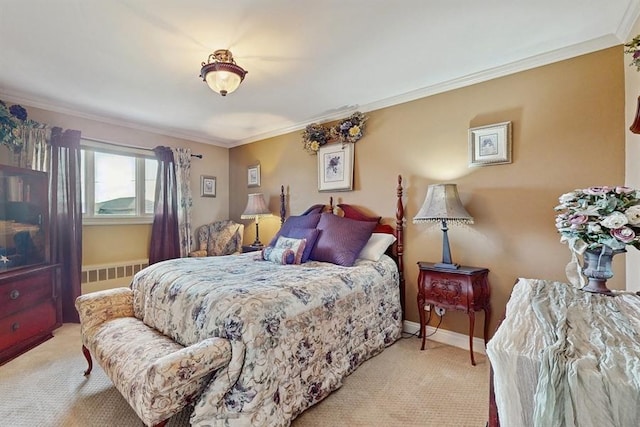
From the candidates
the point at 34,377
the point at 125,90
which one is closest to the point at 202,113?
the point at 125,90

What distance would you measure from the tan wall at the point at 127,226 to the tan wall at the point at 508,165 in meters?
2.49

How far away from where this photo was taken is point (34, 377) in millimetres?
2166

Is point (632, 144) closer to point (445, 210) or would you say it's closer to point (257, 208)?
point (445, 210)

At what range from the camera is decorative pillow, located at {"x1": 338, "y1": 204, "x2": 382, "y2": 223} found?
126 inches

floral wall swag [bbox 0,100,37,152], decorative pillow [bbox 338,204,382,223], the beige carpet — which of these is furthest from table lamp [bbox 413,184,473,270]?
floral wall swag [bbox 0,100,37,152]

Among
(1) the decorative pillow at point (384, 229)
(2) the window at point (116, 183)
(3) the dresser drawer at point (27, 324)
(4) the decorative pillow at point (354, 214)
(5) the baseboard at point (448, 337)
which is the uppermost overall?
(2) the window at point (116, 183)

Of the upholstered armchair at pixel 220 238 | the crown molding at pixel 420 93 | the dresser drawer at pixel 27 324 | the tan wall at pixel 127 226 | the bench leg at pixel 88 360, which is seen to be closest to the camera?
the crown molding at pixel 420 93

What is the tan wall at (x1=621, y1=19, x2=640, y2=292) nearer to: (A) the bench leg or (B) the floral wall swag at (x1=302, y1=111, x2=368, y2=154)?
(B) the floral wall swag at (x1=302, y1=111, x2=368, y2=154)

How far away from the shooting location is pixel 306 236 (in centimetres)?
293

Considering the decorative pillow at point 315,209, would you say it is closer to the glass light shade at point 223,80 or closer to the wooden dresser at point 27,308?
the glass light shade at point 223,80

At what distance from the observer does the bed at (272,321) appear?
1.47 m

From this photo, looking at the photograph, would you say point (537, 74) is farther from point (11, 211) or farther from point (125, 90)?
point (11, 211)

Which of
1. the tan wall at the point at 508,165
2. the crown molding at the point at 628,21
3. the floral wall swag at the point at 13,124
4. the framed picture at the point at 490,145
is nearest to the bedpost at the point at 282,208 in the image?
the tan wall at the point at 508,165

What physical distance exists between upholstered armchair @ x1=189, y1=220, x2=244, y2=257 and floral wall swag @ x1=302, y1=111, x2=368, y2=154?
1.62m
